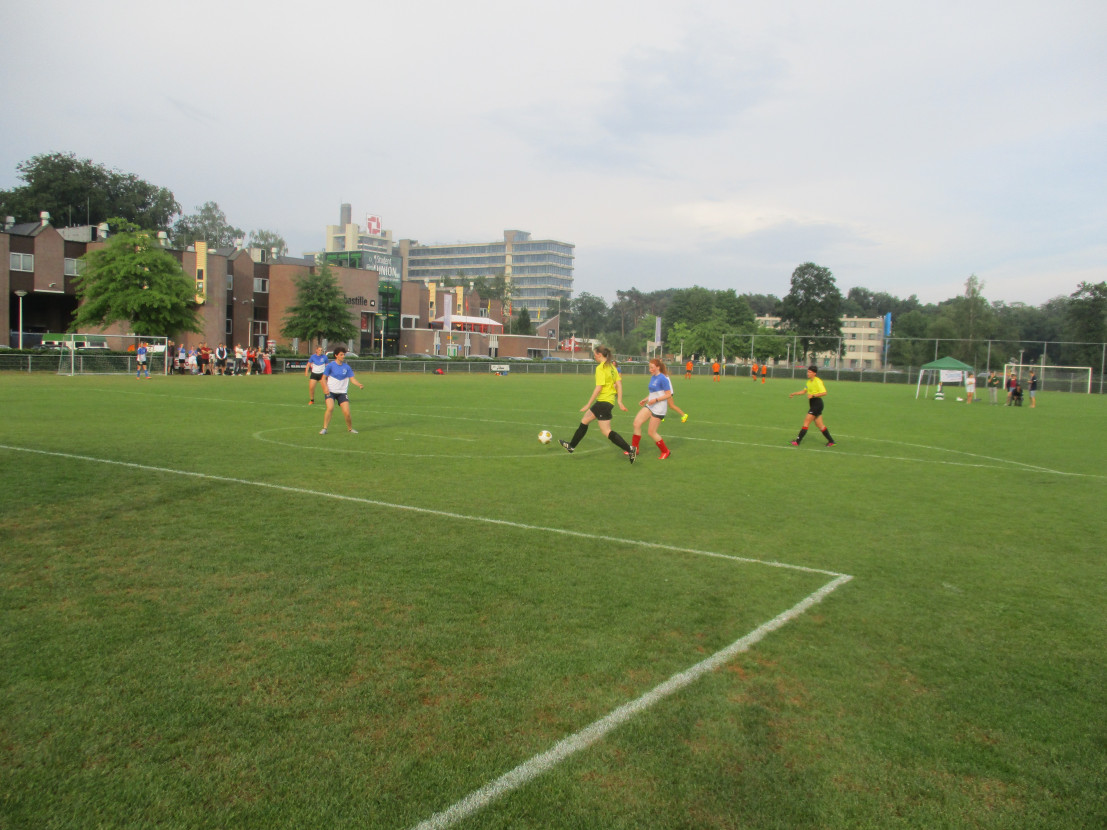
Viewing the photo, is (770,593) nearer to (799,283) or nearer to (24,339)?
(24,339)

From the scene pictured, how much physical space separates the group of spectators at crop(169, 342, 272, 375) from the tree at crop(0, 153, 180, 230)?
50661mm

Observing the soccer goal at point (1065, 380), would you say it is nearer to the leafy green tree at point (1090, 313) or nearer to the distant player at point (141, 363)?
the leafy green tree at point (1090, 313)

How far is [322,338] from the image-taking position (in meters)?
65.1

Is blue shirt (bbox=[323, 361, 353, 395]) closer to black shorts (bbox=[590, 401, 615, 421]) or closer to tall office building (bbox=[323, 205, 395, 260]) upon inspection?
black shorts (bbox=[590, 401, 615, 421])

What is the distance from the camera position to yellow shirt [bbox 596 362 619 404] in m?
14.0

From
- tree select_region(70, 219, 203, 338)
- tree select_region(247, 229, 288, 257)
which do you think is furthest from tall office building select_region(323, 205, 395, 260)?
tree select_region(70, 219, 203, 338)

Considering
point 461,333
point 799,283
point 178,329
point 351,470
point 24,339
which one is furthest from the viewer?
point 799,283

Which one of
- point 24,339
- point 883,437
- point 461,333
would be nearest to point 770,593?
point 883,437

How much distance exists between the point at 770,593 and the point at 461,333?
301ft

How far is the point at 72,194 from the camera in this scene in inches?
3305

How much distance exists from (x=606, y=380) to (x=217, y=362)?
38038 mm

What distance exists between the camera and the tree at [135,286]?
4594 cm

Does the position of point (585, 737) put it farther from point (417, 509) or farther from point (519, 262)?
point (519, 262)

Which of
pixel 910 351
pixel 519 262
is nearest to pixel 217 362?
pixel 910 351
